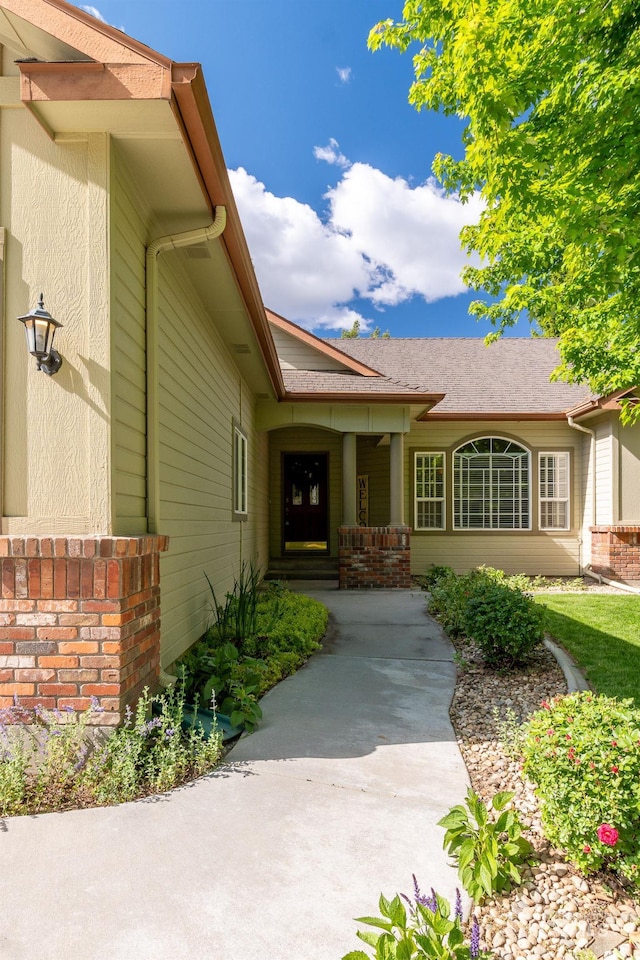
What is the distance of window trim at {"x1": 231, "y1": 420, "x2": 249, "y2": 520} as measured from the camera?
24.5 feet

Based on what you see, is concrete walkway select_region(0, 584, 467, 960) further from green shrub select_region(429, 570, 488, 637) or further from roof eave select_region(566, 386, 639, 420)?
roof eave select_region(566, 386, 639, 420)

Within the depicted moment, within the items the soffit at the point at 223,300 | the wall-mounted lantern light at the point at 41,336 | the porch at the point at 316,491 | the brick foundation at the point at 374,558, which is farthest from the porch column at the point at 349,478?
the wall-mounted lantern light at the point at 41,336

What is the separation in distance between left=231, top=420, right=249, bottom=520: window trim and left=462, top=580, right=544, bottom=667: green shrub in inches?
142

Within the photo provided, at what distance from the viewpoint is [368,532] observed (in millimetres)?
9586

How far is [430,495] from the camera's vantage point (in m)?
11.8

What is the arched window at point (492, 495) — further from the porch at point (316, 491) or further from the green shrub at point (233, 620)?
the green shrub at point (233, 620)

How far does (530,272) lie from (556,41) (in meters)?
2.43

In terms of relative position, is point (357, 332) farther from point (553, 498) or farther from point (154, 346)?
point (154, 346)

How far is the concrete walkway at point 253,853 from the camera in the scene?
1.85 meters

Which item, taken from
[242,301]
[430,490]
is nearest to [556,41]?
[242,301]

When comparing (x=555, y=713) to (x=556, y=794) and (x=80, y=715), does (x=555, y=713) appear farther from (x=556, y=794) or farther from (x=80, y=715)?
(x=80, y=715)

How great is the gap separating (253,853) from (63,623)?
1425mm

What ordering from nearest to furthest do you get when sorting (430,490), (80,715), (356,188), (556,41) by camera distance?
(80,715)
(556,41)
(430,490)
(356,188)

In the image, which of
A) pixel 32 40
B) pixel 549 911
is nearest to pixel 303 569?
pixel 549 911
